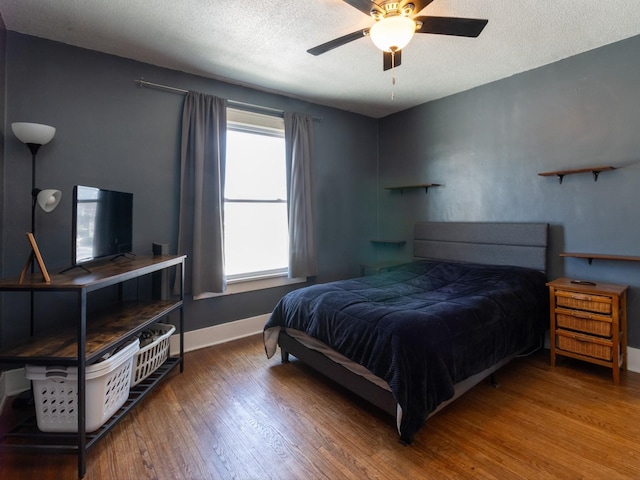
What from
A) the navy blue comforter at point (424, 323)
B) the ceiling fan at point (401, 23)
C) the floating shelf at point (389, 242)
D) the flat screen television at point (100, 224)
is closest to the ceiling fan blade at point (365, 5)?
the ceiling fan at point (401, 23)

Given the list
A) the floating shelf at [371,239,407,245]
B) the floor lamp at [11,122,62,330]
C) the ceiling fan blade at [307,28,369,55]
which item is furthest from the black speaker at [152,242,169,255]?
the floating shelf at [371,239,407,245]

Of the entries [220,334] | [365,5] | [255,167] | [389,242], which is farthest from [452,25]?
[220,334]

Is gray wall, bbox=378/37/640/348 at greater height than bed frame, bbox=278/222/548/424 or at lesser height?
greater

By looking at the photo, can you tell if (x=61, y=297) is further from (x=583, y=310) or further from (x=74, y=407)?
(x=583, y=310)

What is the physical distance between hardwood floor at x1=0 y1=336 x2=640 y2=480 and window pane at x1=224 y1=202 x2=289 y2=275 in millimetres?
1284

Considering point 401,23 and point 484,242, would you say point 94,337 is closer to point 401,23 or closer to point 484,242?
point 401,23

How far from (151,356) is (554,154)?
3934mm

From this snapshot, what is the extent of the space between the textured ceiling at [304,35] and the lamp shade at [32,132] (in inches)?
30.5

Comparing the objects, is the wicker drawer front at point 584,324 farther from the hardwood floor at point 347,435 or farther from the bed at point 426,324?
the hardwood floor at point 347,435

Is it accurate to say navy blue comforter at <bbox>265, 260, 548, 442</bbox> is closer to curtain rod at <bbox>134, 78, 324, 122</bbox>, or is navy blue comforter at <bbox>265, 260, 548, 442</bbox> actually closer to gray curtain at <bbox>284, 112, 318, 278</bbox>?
gray curtain at <bbox>284, 112, 318, 278</bbox>

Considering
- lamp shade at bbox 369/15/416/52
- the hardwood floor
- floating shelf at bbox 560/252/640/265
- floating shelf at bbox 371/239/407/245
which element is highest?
lamp shade at bbox 369/15/416/52

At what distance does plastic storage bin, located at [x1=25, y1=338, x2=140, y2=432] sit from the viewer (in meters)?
1.70

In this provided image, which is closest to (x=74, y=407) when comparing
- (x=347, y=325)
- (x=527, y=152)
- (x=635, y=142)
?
(x=347, y=325)

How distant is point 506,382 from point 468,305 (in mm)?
828
